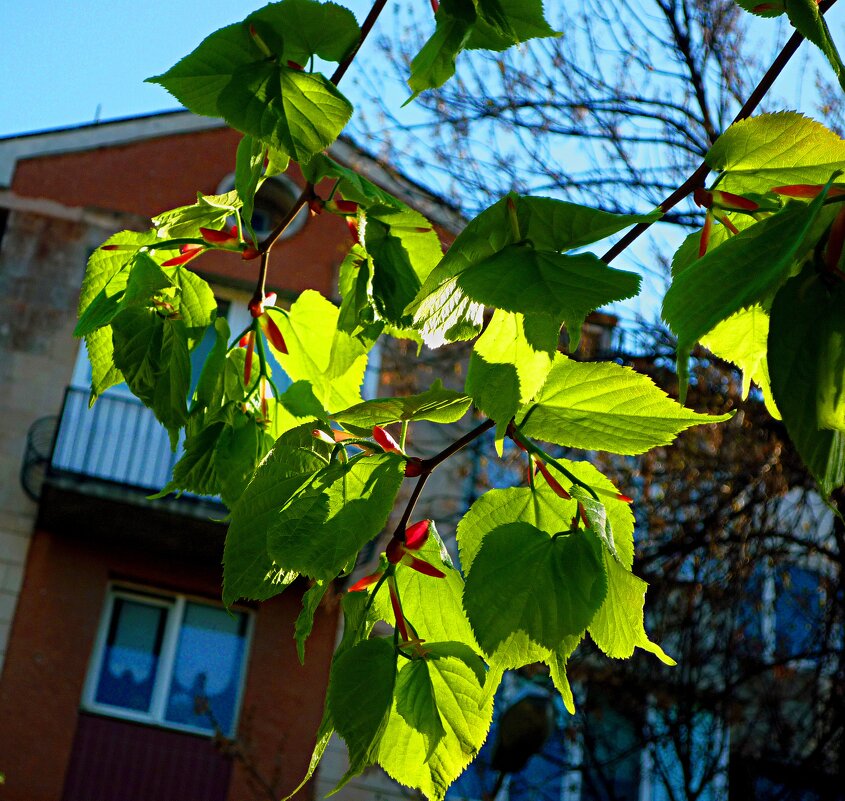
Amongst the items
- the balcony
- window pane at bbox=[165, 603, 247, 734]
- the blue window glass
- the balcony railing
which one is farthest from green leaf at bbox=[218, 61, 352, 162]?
the balcony railing

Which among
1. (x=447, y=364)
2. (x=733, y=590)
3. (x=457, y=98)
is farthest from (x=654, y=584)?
(x=457, y=98)

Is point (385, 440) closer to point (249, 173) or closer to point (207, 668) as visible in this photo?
point (249, 173)

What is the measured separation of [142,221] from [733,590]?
5.94 metres

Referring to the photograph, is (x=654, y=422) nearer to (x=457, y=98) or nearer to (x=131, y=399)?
(x=457, y=98)

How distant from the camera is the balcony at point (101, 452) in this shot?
9156 mm

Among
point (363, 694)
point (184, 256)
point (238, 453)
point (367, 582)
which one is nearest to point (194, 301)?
point (184, 256)

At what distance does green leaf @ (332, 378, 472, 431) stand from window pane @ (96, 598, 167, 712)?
27.5 ft

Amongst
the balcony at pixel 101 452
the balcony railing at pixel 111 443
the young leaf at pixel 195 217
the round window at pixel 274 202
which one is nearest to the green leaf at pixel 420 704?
the young leaf at pixel 195 217

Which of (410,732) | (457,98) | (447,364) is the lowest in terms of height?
(410,732)

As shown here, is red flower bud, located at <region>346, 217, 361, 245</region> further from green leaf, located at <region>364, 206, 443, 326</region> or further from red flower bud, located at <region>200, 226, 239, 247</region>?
red flower bud, located at <region>200, 226, 239, 247</region>

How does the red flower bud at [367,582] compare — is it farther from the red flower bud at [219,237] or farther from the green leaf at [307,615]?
the red flower bud at [219,237]

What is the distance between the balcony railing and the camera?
9.54m

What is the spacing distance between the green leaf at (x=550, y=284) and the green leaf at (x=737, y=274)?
86mm

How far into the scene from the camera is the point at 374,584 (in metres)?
0.96
